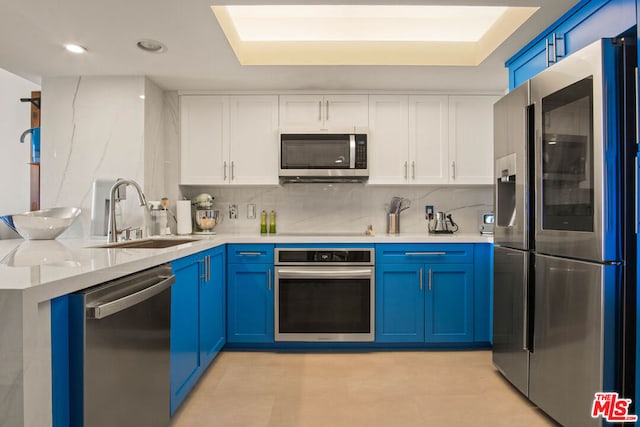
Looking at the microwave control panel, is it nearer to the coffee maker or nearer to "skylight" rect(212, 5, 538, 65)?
"skylight" rect(212, 5, 538, 65)

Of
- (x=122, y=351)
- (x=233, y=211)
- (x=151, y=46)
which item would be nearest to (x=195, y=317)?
(x=122, y=351)

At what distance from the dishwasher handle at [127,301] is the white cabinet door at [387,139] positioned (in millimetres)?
2114

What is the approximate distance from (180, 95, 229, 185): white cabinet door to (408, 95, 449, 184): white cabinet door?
1.64 m

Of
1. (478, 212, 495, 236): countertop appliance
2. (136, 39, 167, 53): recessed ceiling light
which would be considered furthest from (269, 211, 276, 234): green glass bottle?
(478, 212, 495, 236): countertop appliance

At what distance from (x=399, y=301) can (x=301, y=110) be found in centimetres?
179

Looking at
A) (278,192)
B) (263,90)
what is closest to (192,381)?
(278,192)

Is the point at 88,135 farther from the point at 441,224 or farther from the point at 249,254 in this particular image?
the point at 441,224

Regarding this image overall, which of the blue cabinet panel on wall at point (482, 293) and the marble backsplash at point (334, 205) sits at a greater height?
the marble backsplash at point (334, 205)

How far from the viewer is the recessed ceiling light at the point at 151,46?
242cm

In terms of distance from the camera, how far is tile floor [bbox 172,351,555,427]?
201cm

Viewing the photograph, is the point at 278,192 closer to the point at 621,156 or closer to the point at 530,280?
the point at 530,280

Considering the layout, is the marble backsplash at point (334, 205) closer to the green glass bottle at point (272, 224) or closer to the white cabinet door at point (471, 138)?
the green glass bottle at point (272, 224)

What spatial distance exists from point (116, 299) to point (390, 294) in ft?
7.02

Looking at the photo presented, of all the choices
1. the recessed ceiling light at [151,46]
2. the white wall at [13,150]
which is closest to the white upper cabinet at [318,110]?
the recessed ceiling light at [151,46]
